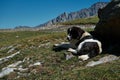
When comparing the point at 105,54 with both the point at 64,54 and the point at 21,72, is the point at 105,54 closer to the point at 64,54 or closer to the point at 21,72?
the point at 64,54

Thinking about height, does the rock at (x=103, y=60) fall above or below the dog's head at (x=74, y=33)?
below

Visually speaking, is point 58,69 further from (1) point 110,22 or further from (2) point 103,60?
(1) point 110,22

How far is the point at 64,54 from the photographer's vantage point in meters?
25.2

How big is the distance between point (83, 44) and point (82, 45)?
0.15 m

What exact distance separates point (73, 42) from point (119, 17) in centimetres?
530

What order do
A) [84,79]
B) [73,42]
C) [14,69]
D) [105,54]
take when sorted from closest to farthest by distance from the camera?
[84,79], [105,54], [14,69], [73,42]

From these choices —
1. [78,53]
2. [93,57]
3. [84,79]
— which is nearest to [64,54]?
[78,53]

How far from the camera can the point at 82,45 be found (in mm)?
24375

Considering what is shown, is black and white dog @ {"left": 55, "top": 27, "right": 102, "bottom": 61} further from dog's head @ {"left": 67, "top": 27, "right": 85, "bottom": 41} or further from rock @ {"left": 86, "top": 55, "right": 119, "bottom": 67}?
rock @ {"left": 86, "top": 55, "right": 119, "bottom": 67}

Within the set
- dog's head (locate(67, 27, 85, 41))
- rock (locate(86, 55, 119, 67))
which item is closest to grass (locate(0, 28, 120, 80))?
rock (locate(86, 55, 119, 67))

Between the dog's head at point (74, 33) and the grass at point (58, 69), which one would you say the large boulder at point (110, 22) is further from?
the grass at point (58, 69)

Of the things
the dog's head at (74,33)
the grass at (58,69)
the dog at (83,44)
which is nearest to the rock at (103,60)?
the grass at (58,69)

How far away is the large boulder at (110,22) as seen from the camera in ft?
76.8

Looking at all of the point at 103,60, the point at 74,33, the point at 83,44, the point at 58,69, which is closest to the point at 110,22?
the point at 83,44
